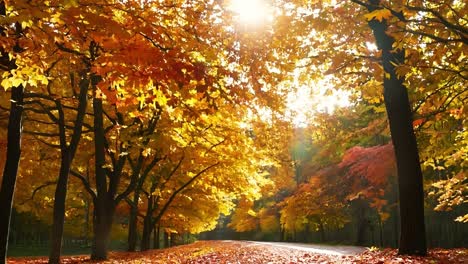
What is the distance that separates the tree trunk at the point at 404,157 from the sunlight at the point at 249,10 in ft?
10.0

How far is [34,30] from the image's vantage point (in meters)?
7.59

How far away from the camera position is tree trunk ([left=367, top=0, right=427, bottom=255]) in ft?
34.2

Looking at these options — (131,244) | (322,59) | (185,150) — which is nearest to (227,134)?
(185,150)

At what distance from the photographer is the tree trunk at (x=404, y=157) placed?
1041 centimetres

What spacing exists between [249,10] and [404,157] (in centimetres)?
512

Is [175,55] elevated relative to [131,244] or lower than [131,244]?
elevated

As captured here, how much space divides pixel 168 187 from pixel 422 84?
68.1 ft

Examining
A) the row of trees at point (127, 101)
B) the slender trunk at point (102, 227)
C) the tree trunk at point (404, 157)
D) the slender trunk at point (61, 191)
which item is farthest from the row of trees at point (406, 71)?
the slender trunk at point (102, 227)

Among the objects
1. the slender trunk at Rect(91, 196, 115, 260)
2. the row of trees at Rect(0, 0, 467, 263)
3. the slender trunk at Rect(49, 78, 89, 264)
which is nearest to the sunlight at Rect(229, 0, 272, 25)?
the row of trees at Rect(0, 0, 467, 263)

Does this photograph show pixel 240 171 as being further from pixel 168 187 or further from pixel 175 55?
pixel 175 55

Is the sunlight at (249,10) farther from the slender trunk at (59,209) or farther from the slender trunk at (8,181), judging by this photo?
the slender trunk at (59,209)

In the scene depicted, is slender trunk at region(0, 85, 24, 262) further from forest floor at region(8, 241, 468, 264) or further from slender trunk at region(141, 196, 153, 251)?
slender trunk at region(141, 196, 153, 251)

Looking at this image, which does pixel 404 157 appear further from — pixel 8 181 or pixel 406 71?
pixel 8 181

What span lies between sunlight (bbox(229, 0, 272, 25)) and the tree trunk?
3057 mm
